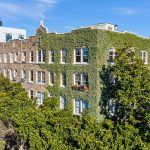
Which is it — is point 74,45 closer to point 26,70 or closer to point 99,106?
point 99,106

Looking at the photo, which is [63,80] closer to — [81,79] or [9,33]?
[81,79]

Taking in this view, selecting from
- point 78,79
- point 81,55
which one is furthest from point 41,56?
point 81,55

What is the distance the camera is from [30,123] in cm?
2522

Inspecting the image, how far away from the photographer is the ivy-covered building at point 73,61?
37688 millimetres

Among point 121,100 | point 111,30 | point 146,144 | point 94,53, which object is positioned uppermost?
point 111,30

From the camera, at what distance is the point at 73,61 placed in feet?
132

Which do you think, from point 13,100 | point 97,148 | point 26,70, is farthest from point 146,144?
point 26,70

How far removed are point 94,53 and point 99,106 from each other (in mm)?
7131

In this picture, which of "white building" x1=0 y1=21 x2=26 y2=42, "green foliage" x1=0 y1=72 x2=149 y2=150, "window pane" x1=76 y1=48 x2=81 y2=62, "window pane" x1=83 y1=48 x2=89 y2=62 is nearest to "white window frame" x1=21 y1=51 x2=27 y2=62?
"window pane" x1=76 y1=48 x2=81 y2=62

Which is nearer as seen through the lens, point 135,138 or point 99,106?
point 135,138

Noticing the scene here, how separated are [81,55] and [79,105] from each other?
23.3 ft

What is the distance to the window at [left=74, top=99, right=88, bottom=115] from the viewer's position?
129 ft

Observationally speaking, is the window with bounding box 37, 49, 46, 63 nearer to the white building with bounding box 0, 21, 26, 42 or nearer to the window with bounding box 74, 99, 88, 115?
the window with bounding box 74, 99, 88, 115

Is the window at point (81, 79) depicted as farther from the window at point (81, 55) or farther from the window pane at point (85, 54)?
the window pane at point (85, 54)
